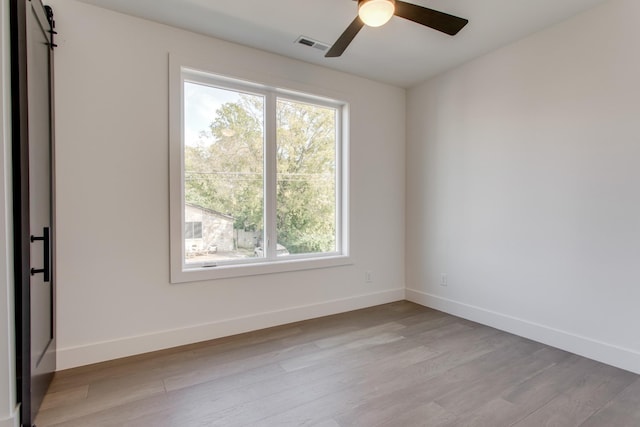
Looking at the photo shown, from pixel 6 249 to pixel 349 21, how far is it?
274 cm

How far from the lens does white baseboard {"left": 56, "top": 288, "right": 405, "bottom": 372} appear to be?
2455 mm

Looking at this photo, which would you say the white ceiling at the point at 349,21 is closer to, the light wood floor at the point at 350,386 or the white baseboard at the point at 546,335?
the white baseboard at the point at 546,335

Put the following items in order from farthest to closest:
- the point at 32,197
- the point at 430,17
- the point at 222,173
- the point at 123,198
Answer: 1. the point at 222,173
2. the point at 123,198
3. the point at 430,17
4. the point at 32,197

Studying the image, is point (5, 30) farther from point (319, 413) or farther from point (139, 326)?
point (319, 413)

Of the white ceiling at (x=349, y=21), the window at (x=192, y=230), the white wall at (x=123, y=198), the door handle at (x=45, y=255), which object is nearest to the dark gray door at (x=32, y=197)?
the door handle at (x=45, y=255)

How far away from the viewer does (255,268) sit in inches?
125

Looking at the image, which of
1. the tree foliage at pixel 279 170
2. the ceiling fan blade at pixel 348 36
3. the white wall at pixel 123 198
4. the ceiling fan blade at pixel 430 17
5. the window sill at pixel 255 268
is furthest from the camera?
the tree foliage at pixel 279 170

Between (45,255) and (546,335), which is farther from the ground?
(45,255)

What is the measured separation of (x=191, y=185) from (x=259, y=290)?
1196 millimetres

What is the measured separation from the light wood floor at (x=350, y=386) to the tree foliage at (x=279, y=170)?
1.16 m

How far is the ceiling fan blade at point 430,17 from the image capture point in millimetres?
1925

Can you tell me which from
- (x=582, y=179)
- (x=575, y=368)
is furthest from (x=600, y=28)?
(x=575, y=368)

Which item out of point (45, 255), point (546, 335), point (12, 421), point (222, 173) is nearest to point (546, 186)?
point (546, 335)

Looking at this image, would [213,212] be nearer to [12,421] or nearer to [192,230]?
[192,230]
